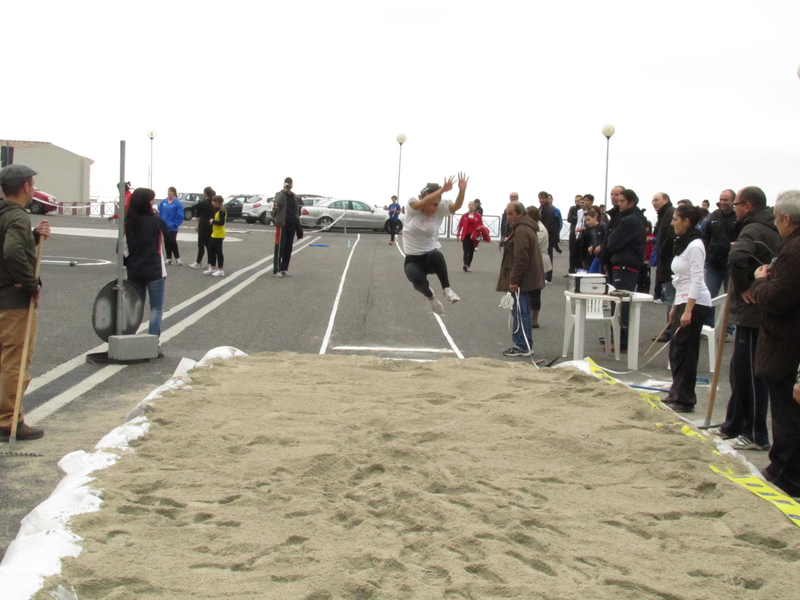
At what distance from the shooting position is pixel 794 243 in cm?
530

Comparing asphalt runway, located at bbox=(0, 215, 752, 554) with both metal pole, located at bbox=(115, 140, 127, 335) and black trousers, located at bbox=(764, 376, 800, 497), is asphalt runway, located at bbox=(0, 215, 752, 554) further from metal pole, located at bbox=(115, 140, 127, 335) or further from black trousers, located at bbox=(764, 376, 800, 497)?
black trousers, located at bbox=(764, 376, 800, 497)

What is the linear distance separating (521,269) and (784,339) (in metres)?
5.35

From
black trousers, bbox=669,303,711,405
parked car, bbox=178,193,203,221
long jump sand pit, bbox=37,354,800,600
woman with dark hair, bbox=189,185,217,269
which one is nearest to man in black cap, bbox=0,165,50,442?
long jump sand pit, bbox=37,354,800,600

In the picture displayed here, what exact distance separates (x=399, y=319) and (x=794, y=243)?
869 centimetres

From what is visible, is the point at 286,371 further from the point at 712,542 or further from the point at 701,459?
the point at 712,542

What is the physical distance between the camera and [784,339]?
17.8 feet

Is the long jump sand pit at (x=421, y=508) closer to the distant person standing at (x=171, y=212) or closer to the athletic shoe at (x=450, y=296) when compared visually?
the athletic shoe at (x=450, y=296)

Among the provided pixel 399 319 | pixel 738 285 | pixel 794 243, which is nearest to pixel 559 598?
pixel 794 243

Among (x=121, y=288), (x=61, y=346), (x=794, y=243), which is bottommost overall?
(x=61, y=346)

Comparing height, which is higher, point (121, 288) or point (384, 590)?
point (121, 288)

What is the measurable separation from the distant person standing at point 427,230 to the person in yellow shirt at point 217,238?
32.3 feet

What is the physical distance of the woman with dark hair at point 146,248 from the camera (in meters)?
9.73

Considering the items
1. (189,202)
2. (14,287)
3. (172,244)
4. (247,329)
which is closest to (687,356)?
(14,287)

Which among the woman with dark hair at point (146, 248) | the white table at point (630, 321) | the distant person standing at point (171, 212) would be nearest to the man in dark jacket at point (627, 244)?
the white table at point (630, 321)
